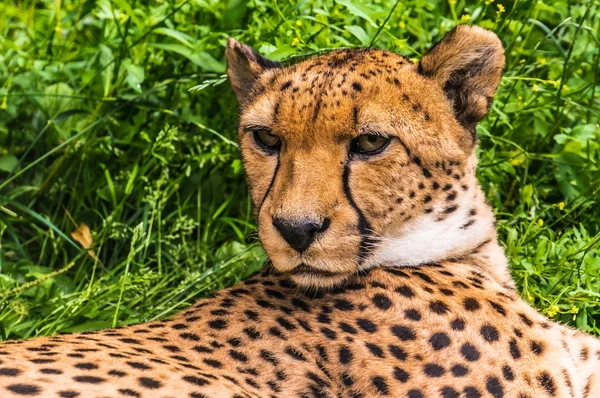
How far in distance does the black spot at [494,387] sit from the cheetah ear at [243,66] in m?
1.29

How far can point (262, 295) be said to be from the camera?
10.2ft

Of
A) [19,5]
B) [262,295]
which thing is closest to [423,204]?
[262,295]

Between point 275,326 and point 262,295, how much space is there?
0.55ft

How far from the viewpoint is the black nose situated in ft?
9.35

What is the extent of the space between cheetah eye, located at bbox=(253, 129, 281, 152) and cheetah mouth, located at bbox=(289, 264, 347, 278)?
413 millimetres

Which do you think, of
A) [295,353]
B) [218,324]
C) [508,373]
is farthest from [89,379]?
[508,373]

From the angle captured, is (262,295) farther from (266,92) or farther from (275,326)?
(266,92)

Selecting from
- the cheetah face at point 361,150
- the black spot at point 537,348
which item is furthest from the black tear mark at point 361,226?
the black spot at point 537,348

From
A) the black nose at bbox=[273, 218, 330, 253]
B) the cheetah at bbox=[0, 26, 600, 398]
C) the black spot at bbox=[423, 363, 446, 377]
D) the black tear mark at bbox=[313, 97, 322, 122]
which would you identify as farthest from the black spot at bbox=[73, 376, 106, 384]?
the black tear mark at bbox=[313, 97, 322, 122]

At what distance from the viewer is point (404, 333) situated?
2.90 metres

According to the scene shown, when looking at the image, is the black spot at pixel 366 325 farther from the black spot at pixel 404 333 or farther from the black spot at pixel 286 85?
the black spot at pixel 286 85

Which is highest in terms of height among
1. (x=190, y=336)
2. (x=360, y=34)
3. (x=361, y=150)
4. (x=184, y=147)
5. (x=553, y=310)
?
(x=360, y=34)

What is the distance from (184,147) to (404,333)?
1.96 m

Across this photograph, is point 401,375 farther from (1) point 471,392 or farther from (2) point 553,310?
(2) point 553,310
